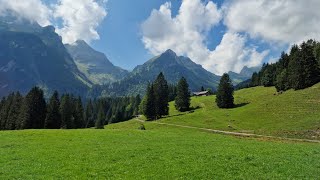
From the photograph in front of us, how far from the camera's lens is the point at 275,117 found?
100125 mm

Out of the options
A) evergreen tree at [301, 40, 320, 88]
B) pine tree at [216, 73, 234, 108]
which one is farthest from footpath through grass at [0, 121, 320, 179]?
pine tree at [216, 73, 234, 108]

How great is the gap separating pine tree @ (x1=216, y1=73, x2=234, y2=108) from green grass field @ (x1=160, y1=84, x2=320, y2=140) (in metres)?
3.69

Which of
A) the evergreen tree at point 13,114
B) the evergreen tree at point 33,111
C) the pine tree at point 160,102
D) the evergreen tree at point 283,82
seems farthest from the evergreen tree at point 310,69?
the evergreen tree at point 13,114

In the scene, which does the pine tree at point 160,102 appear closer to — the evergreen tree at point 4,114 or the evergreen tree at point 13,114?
the evergreen tree at point 13,114

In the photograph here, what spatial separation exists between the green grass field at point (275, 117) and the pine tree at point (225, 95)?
3.69 metres

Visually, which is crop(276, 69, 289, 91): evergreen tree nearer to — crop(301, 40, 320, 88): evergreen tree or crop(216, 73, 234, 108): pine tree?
crop(301, 40, 320, 88): evergreen tree

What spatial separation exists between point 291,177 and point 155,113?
12189 centimetres

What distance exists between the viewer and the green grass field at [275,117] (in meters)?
82.8

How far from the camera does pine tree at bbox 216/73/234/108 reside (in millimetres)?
136375

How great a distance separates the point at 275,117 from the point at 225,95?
38293 mm

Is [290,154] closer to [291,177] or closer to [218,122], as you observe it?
[291,177]

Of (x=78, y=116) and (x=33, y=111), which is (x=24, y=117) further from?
(x=78, y=116)

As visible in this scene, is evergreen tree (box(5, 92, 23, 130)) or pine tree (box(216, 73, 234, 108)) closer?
evergreen tree (box(5, 92, 23, 130))

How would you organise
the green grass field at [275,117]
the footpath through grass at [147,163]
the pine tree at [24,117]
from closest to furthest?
1. the footpath through grass at [147,163]
2. the green grass field at [275,117]
3. the pine tree at [24,117]
